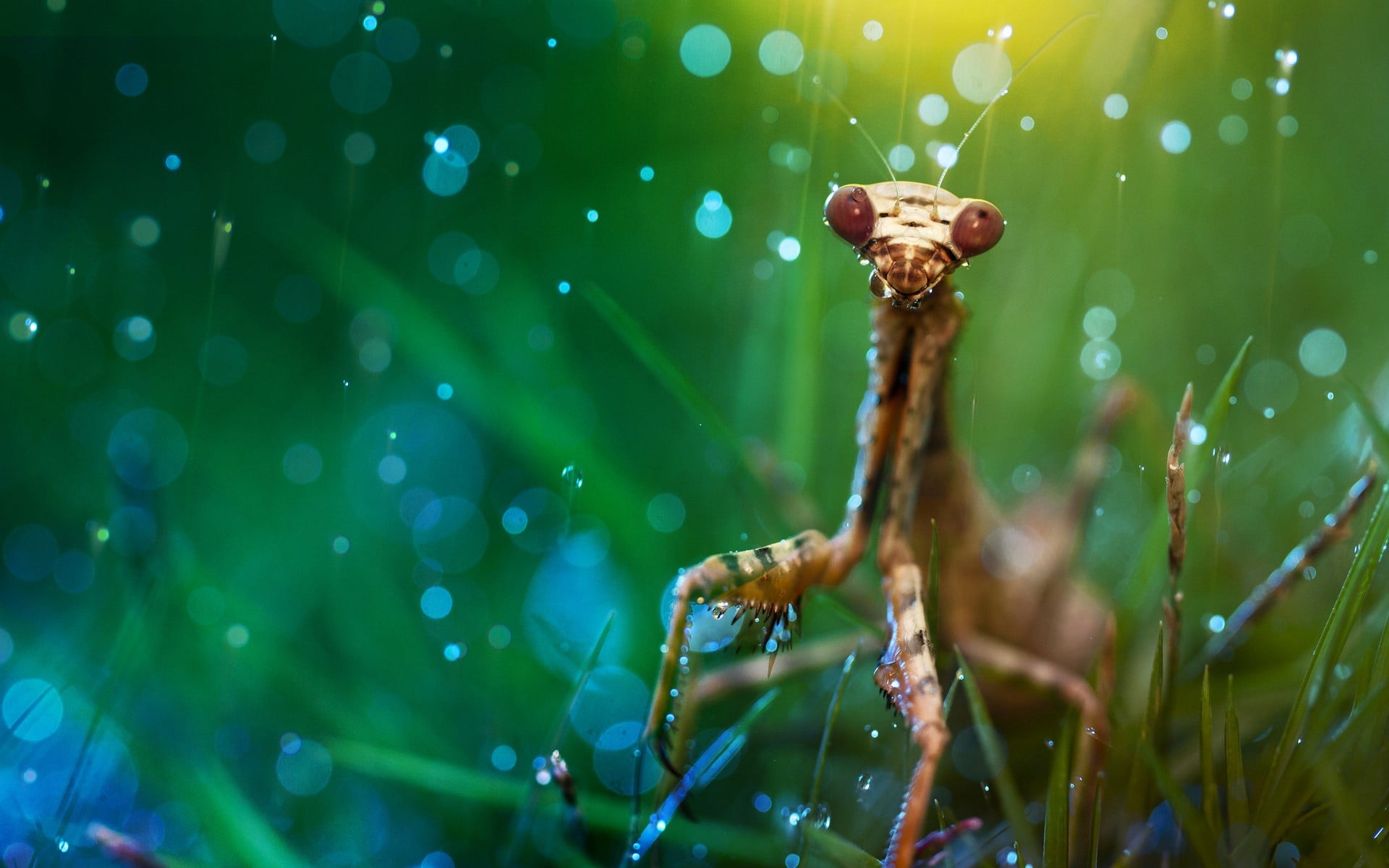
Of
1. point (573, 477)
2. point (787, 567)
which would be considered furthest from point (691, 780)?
point (573, 477)

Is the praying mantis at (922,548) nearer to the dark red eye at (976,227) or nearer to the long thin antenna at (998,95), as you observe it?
the dark red eye at (976,227)

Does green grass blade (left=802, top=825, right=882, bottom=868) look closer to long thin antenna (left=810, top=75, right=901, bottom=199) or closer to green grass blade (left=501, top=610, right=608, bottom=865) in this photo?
green grass blade (left=501, top=610, right=608, bottom=865)

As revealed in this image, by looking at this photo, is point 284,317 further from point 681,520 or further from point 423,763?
point 423,763

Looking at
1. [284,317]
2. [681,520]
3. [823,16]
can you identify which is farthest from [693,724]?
[284,317]

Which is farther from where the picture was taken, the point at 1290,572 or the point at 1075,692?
the point at 1075,692

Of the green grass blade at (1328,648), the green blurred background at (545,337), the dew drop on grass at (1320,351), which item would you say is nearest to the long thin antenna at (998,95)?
the green blurred background at (545,337)

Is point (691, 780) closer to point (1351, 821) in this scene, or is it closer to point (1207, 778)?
point (1207, 778)
